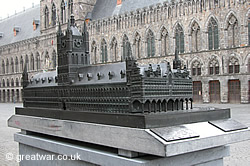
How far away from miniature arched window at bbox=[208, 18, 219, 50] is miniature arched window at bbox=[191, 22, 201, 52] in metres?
1.24

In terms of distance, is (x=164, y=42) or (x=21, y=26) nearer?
(x=164, y=42)

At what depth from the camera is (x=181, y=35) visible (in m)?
33.5

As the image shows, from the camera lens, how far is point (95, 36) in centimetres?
4294

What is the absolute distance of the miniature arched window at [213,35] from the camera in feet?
100

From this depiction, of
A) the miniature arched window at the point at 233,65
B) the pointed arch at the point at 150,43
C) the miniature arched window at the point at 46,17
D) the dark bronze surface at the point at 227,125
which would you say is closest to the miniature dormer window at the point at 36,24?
the miniature arched window at the point at 46,17

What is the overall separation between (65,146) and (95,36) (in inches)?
1486

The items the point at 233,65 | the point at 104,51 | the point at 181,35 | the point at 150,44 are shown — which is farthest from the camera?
the point at 104,51

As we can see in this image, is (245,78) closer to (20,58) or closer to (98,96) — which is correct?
(98,96)

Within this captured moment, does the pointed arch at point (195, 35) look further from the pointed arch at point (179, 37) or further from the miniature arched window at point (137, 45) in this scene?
the miniature arched window at point (137, 45)

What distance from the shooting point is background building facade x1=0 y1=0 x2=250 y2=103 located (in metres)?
29.0

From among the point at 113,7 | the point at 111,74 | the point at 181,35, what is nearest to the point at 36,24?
the point at 113,7

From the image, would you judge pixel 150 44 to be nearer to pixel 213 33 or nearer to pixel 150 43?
pixel 150 43

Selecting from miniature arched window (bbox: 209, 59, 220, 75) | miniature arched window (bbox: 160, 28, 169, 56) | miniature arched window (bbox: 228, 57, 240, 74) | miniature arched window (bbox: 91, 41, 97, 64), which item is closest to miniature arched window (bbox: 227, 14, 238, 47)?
miniature arched window (bbox: 228, 57, 240, 74)

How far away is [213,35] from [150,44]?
8.06m
